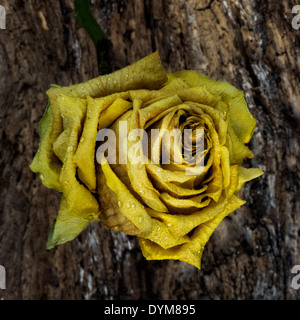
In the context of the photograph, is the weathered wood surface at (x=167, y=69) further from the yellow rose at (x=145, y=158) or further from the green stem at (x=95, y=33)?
the yellow rose at (x=145, y=158)

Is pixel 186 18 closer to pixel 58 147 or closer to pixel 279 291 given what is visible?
pixel 58 147

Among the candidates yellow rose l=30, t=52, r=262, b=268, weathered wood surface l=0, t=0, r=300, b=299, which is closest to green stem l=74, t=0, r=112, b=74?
weathered wood surface l=0, t=0, r=300, b=299

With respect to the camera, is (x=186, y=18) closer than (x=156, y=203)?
No

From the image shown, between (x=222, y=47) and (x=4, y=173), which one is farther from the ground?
(x=222, y=47)

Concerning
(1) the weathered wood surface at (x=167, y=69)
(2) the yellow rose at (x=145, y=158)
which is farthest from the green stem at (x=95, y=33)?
(2) the yellow rose at (x=145, y=158)

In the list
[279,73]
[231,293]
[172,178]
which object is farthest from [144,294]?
[279,73]

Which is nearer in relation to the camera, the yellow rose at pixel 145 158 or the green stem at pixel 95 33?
the yellow rose at pixel 145 158
